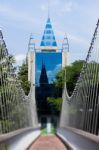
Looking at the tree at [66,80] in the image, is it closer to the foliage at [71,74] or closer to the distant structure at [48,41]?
the foliage at [71,74]

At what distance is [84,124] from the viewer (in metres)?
33.5

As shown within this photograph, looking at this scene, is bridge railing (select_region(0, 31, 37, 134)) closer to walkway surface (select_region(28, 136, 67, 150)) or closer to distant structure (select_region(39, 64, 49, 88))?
walkway surface (select_region(28, 136, 67, 150))

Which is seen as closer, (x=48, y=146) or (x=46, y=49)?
(x=48, y=146)

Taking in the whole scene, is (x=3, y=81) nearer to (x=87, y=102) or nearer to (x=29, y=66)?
(x=87, y=102)

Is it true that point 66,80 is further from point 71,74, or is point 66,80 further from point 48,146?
point 48,146

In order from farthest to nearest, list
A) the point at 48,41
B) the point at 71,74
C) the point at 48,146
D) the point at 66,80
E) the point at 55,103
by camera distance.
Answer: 1. the point at 48,41
2. the point at 55,103
3. the point at 71,74
4. the point at 66,80
5. the point at 48,146

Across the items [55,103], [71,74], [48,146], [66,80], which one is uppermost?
[71,74]

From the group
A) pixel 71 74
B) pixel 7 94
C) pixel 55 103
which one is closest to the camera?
pixel 7 94

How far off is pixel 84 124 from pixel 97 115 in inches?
210

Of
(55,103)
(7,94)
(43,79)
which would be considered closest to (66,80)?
(55,103)

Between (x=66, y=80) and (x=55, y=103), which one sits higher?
(x=66, y=80)

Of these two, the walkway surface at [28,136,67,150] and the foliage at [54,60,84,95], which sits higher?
the foliage at [54,60,84,95]

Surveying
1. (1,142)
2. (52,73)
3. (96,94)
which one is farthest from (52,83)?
(1,142)

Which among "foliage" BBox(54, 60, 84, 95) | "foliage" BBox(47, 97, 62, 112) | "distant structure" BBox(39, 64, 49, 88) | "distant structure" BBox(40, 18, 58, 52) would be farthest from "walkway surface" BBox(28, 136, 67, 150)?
"distant structure" BBox(40, 18, 58, 52)
